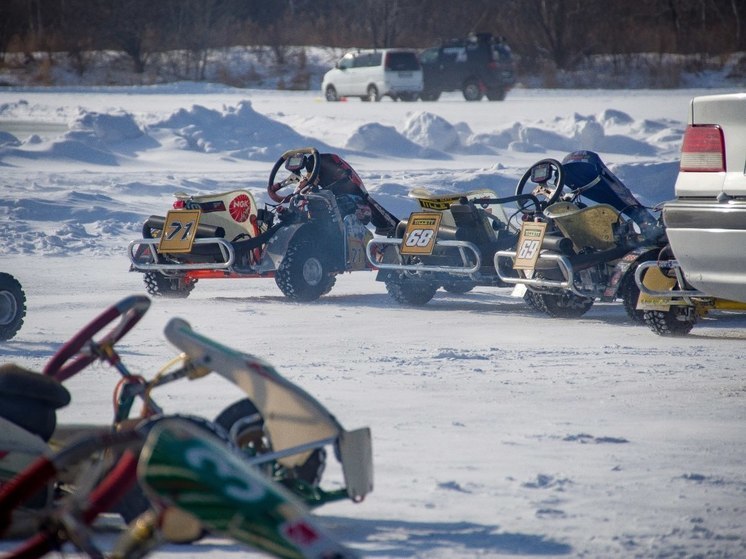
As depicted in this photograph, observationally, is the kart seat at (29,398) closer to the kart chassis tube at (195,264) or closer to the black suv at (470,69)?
the kart chassis tube at (195,264)

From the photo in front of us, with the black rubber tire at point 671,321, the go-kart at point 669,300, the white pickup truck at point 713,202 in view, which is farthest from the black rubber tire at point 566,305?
the white pickup truck at point 713,202

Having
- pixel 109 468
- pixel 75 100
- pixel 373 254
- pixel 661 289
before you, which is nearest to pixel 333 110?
pixel 75 100

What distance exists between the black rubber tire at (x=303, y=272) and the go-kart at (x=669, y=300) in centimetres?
336

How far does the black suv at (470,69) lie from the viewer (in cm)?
3831

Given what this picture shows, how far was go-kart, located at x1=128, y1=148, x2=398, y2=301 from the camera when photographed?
37.8 ft

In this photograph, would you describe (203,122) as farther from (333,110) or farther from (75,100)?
(75,100)

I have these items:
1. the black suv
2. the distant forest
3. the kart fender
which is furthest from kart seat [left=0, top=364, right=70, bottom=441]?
the distant forest

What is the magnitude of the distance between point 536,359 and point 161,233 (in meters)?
4.62

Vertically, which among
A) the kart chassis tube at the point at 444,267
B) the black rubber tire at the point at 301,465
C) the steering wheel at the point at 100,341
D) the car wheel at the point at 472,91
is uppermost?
the car wheel at the point at 472,91

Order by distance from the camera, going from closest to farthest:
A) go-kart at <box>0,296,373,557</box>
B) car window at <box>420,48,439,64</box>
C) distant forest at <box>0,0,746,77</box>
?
go-kart at <box>0,296,373,557</box>
car window at <box>420,48,439,64</box>
distant forest at <box>0,0,746,77</box>

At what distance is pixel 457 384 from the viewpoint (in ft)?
23.7

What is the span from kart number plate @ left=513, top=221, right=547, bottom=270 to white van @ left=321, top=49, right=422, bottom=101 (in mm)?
28064

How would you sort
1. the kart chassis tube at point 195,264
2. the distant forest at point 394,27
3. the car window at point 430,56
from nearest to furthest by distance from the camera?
the kart chassis tube at point 195,264, the car window at point 430,56, the distant forest at point 394,27

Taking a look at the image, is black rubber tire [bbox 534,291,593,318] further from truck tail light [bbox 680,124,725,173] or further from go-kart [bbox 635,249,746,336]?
truck tail light [bbox 680,124,725,173]
